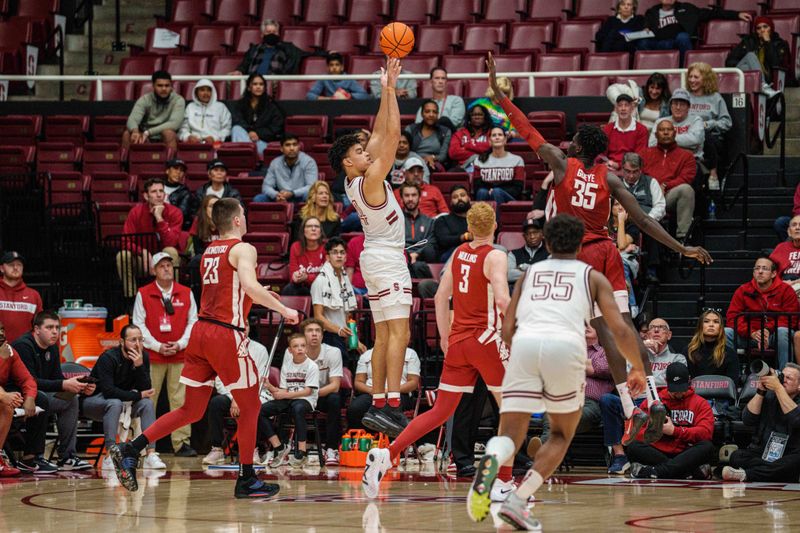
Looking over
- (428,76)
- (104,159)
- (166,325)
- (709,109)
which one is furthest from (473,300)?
(104,159)

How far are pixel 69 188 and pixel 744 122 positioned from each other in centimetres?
876

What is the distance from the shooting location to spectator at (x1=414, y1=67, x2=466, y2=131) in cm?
1695

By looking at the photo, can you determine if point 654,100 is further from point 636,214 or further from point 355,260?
point 636,214

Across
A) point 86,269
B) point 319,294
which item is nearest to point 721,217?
point 319,294

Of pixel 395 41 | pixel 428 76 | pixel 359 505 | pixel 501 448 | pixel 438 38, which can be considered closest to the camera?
pixel 501 448

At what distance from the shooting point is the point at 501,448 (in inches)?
275

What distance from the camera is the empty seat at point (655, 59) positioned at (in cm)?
1777

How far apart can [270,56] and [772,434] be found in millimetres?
10605

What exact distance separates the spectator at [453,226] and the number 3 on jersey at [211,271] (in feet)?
18.7

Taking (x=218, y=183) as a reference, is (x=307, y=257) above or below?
below

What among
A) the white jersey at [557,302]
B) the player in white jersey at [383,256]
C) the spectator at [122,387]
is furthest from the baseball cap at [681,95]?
the white jersey at [557,302]

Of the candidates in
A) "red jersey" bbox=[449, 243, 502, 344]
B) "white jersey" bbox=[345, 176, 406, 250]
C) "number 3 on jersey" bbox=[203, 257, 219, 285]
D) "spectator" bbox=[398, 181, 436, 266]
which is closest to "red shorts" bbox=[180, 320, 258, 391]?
"number 3 on jersey" bbox=[203, 257, 219, 285]

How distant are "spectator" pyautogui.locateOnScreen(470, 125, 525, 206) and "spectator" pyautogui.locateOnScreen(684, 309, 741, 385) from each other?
3935 millimetres

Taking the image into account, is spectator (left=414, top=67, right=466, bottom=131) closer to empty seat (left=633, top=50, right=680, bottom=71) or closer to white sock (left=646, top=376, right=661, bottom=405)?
empty seat (left=633, top=50, right=680, bottom=71)
